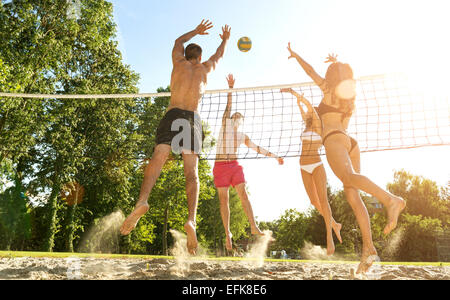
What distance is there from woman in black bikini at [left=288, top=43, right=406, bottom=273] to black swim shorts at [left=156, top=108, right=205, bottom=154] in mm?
→ 1575

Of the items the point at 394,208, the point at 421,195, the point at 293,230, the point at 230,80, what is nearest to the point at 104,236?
the point at 293,230

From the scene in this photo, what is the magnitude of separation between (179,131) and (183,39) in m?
1.33

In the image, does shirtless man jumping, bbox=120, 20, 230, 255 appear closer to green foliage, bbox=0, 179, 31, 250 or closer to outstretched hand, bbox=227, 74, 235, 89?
outstretched hand, bbox=227, 74, 235, 89

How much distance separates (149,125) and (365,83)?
20331mm

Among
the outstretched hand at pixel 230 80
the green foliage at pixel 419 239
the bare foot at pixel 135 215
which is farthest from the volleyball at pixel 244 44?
the green foliage at pixel 419 239

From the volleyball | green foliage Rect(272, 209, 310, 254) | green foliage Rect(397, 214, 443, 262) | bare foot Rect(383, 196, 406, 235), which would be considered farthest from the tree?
bare foot Rect(383, 196, 406, 235)

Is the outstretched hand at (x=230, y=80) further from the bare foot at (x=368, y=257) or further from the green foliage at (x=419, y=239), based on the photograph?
the green foliage at (x=419, y=239)

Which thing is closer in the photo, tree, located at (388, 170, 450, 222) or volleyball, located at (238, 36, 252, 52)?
volleyball, located at (238, 36, 252, 52)

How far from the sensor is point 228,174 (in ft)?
18.9

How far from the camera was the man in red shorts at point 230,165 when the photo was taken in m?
5.66

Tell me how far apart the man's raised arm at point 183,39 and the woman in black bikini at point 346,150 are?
1433 millimetres

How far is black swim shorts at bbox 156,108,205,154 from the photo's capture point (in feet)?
12.3

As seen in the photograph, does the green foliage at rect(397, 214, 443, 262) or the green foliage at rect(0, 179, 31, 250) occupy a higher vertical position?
the green foliage at rect(0, 179, 31, 250)
